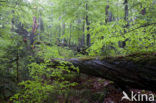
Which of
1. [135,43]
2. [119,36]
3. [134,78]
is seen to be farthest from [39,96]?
[135,43]

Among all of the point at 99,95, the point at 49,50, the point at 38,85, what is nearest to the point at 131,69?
the point at 99,95

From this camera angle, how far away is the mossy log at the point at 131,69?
2.92 meters

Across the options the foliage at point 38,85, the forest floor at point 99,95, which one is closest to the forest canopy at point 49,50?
the foliage at point 38,85

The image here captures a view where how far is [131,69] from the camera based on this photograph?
3230 mm

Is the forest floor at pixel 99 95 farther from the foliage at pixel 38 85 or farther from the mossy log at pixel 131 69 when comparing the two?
the mossy log at pixel 131 69

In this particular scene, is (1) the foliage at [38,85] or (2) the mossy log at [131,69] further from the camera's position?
(1) the foliage at [38,85]

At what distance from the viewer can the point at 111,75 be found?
3855mm

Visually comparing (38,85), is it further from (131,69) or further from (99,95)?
(131,69)

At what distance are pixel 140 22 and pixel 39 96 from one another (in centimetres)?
454

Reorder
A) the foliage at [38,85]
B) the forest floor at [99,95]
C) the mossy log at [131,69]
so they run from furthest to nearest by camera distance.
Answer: the forest floor at [99,95], the foliage at [38,85], the mossy log at [131,69]

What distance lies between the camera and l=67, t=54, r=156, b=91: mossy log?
9.60 feet

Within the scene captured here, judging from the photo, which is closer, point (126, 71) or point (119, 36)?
point (126, 71)

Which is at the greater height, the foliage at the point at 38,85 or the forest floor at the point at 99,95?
the foliage at the point at 38,85

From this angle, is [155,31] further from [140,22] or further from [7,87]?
[7,87]
